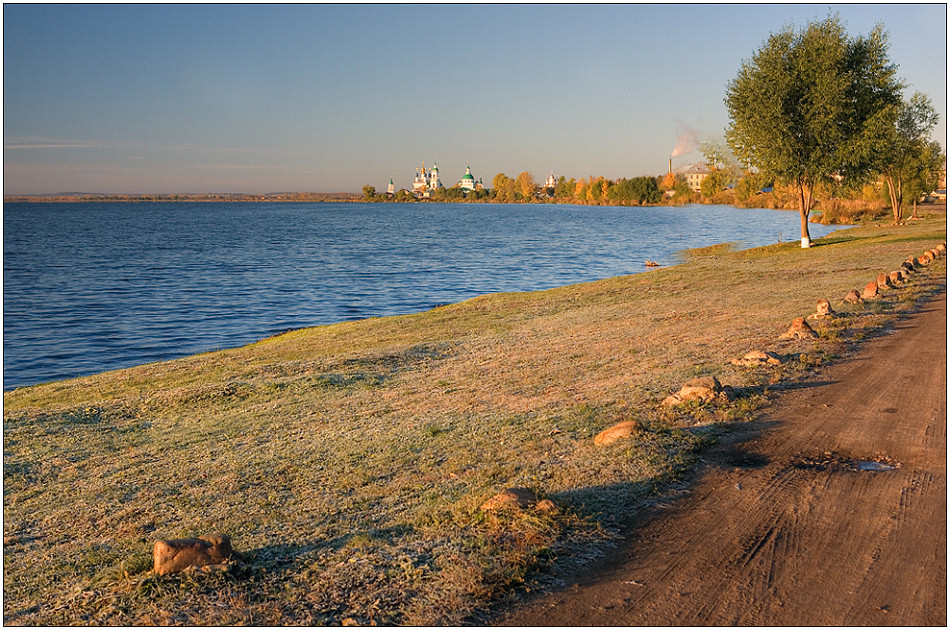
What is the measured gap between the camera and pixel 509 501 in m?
5.62

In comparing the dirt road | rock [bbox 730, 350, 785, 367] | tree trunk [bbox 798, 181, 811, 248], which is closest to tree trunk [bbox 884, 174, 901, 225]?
tree trunk [bbox 798, 181, 811, 248]

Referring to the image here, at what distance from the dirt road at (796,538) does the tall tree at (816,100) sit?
29848 millimetres

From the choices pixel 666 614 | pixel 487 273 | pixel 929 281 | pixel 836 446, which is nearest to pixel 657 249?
pixel 487 273

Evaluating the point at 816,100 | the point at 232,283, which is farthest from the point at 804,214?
the point at 232,283

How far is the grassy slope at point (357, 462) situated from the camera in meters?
4.68

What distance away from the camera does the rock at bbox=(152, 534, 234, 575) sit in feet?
15.6

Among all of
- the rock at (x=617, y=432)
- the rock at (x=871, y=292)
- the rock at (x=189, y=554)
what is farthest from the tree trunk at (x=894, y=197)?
the rock at (x=189, y=554)

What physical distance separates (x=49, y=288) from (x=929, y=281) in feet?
141

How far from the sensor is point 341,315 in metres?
30.4

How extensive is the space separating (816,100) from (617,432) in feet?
108

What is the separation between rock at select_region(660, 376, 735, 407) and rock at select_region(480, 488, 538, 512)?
3502 mm

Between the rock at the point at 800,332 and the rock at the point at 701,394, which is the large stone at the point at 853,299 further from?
the rock at the point at 701,394

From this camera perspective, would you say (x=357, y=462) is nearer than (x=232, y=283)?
Yes

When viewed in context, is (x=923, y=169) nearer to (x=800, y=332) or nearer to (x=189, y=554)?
(x=800, y=332)
